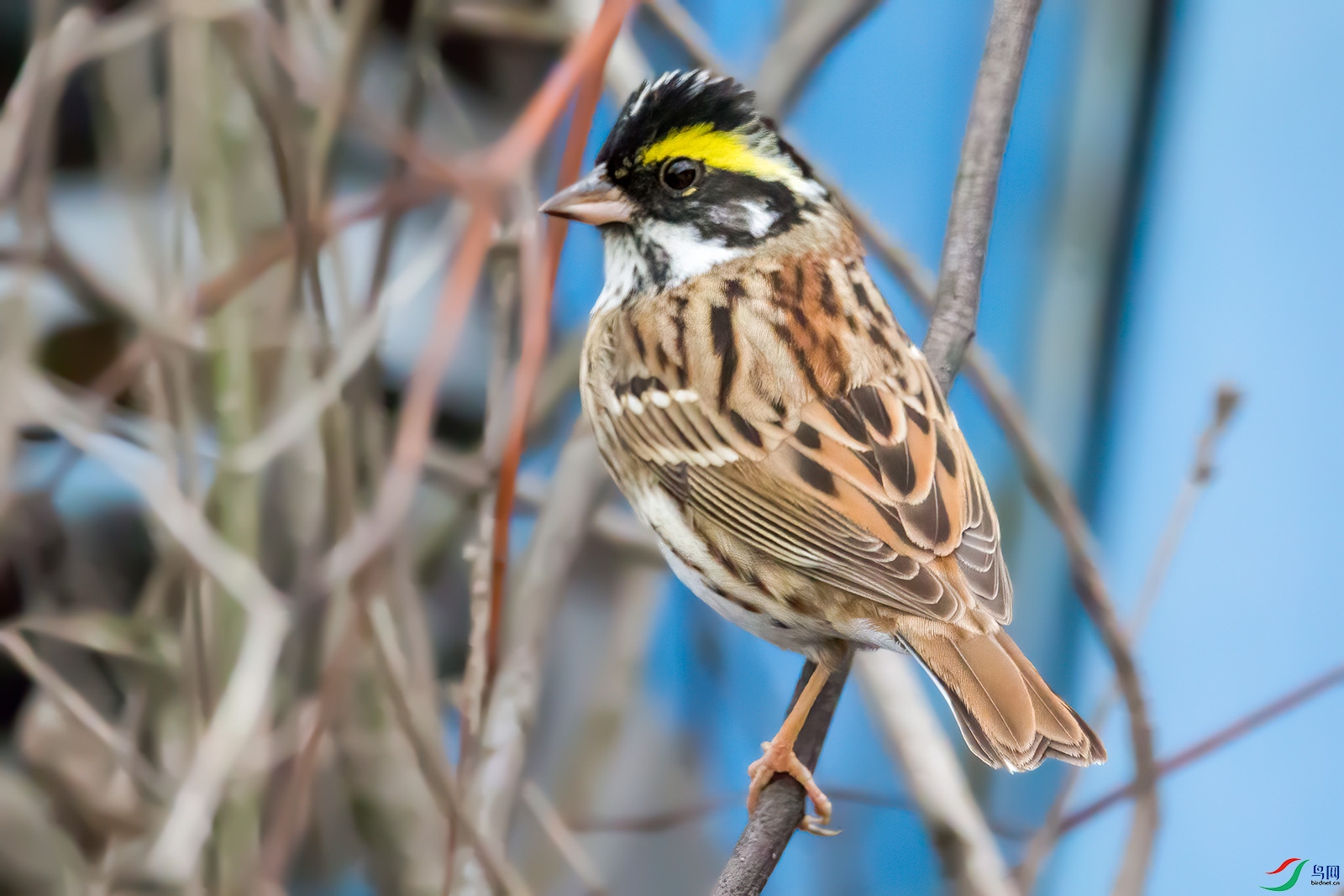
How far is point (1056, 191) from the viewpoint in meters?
3.25

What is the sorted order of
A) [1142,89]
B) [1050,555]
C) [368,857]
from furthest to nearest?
[1050,555] < [1142,89] < [368,857]

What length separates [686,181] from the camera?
185 cm

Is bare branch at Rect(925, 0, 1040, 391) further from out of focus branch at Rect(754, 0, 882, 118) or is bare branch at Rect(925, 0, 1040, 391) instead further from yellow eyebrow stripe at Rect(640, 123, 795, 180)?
out of focus branch at Rect(754, 0, 882, 118)

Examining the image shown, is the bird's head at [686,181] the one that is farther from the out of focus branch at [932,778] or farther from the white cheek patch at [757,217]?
the out of focus branch at [932,778]

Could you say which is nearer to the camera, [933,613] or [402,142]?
[933,613]

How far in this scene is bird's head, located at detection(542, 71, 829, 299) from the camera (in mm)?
1765

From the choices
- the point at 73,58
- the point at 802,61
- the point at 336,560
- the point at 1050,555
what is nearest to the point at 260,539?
the point at 336,560

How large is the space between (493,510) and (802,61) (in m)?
0.96

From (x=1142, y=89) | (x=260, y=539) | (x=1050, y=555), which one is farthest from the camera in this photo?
(x=1050, y=555)

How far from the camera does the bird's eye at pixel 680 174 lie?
183 cm

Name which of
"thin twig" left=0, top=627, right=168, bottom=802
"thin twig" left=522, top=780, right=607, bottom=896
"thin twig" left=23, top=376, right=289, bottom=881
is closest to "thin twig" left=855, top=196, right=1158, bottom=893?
"thin twig" left=522, top=780, right=607, bottom=896

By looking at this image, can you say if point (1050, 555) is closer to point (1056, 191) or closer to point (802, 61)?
point (1056, 191)

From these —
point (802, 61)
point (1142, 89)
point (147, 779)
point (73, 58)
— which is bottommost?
point (147, 779)

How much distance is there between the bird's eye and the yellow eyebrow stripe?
0.01m
